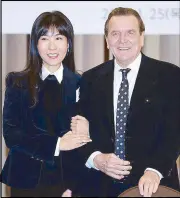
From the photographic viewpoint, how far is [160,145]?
2186 millimetres

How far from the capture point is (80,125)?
2314 millimetres

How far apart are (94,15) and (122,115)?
0.59m

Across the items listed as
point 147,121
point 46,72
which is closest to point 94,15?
point 46,72

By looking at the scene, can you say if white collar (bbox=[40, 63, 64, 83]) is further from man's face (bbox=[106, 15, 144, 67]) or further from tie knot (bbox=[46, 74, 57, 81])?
man's face (bbox=[106, 15, 144, 67])

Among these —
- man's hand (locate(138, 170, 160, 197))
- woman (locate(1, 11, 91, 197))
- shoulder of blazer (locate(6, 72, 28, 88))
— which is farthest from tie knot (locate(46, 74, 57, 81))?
man's hand (locate(138, 170, 160, 197))

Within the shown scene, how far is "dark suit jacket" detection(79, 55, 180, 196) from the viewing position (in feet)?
7.18

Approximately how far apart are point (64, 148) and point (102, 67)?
468 millimetres

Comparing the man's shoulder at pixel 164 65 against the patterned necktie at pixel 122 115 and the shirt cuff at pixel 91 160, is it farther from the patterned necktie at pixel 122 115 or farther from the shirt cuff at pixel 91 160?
the shirt cuff at pixel 91 160

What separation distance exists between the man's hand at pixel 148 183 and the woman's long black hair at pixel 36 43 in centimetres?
66

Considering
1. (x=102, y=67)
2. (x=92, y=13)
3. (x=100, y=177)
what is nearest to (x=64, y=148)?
(x=100, y=177)

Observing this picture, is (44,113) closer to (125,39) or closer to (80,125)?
(80,125)

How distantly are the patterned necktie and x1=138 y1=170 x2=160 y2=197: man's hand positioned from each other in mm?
153

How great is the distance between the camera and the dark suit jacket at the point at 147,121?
219 cm

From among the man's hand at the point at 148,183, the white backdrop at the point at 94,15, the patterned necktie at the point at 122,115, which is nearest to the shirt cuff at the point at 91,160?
the patterned necktie at the point at 122,115
